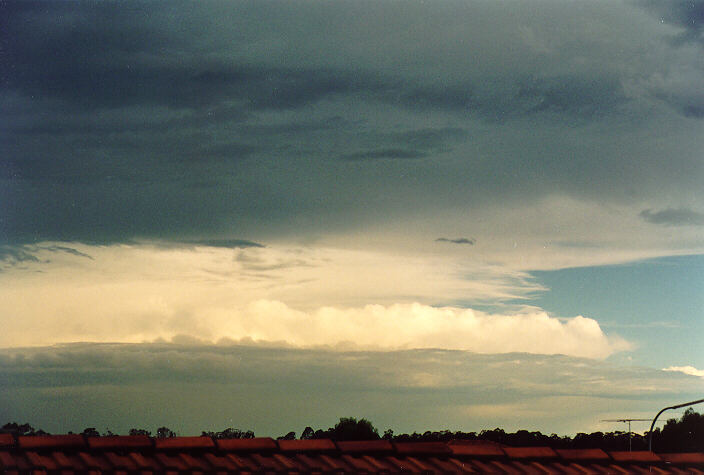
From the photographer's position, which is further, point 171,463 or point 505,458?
point 505,458

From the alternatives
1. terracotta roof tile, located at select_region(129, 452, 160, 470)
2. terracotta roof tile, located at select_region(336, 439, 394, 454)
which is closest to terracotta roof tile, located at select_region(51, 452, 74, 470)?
terracotta roof tile, located at select_region(129, 452, 160, 470)

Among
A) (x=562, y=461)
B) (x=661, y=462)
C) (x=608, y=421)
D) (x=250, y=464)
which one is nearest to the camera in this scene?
(x=250, y=464)

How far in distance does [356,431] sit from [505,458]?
14490cm

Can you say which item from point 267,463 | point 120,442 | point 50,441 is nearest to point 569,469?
point 267,463

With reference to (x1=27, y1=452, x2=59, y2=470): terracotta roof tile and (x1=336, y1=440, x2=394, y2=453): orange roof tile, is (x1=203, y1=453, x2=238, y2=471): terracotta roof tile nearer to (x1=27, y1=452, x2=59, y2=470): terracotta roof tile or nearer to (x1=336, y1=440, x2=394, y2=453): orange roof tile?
(x1=336, y1=440, x2=394, y2=453): orange roof tile

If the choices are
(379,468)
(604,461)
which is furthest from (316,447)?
(604,461)

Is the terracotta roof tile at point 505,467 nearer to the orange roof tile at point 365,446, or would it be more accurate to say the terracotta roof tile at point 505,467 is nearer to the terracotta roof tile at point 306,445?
the orange roof tile at point 365,446

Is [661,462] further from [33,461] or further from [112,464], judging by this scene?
[33,461]

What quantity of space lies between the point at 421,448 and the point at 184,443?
16.3 ft

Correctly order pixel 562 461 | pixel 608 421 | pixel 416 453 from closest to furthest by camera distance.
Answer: pixel 416 453, pixel 562 461, pixel 608 421

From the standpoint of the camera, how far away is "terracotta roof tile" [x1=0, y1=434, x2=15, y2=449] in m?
14.1

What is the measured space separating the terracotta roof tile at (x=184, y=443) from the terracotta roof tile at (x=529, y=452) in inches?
266

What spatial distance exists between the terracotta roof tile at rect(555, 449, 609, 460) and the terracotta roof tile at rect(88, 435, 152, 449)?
30.6ft

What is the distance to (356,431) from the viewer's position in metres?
160
